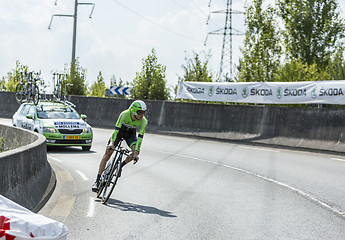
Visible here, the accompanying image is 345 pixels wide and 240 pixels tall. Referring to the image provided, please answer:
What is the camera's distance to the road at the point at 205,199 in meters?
6.93

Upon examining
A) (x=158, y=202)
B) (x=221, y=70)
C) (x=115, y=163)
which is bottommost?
(x=158, y=202)

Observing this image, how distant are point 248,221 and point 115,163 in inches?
99.2

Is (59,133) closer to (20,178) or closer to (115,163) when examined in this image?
(115,163)

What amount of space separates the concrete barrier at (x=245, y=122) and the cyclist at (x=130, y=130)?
1126cm

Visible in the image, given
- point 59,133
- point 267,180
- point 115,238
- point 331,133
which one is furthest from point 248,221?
point 331,133

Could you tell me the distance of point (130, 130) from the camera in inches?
369

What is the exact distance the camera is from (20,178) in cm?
748

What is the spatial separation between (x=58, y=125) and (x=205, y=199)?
28.7 feet

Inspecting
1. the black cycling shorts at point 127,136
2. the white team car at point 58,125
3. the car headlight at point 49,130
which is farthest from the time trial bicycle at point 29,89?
the black cycling shorts at point 127,136

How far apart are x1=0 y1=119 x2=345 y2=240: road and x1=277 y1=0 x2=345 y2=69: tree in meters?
20.3

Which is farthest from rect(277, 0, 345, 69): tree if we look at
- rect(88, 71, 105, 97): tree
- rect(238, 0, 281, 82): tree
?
rect(88, 71, 105, 97): tree

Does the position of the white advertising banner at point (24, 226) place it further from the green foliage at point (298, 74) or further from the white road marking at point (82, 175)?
the green foliage at point (298, 74)

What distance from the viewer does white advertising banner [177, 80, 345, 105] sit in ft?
69.7

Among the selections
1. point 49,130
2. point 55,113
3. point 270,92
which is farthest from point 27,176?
point 270,92
